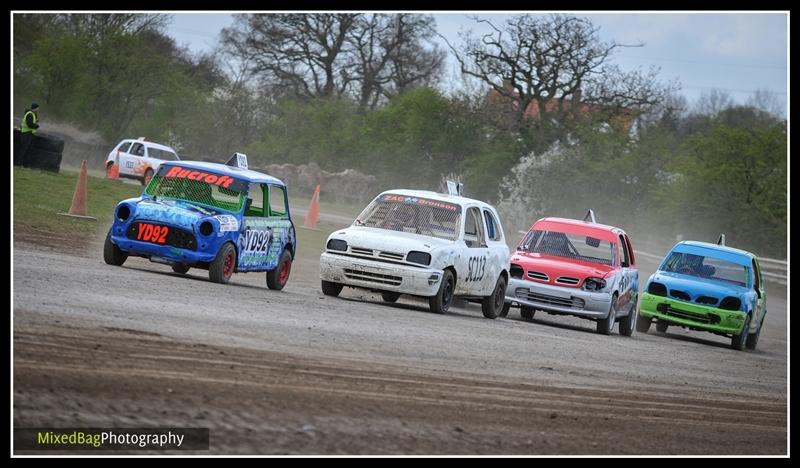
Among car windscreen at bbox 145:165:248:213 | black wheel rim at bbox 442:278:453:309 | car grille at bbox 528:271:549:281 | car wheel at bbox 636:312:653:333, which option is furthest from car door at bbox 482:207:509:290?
car windscreen at bbox 145:165:248:213

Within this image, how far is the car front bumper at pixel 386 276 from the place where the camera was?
1627cm

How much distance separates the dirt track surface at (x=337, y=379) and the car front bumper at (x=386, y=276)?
13.9 inches

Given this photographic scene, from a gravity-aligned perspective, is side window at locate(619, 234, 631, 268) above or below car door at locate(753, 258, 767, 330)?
above

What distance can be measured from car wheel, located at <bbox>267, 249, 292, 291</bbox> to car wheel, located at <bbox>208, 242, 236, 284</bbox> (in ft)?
4.31

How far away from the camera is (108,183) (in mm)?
34156

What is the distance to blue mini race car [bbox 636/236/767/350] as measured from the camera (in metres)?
20.2

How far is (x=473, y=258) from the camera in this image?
17.5 m

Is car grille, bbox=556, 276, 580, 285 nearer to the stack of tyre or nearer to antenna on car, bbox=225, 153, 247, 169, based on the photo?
antenna on car, bbox=225, 153, 247, 169

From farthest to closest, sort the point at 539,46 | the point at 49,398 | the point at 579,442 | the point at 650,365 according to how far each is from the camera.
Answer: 1. the point at 539,46
2. the point at 650,365
3. the point at 579,442
4. the point at 49,398

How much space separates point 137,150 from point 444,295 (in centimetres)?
2472

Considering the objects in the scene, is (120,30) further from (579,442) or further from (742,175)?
(579,442)

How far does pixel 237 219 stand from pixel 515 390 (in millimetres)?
6473

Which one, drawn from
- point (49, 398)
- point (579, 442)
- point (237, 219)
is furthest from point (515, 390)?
point (237, 219)
